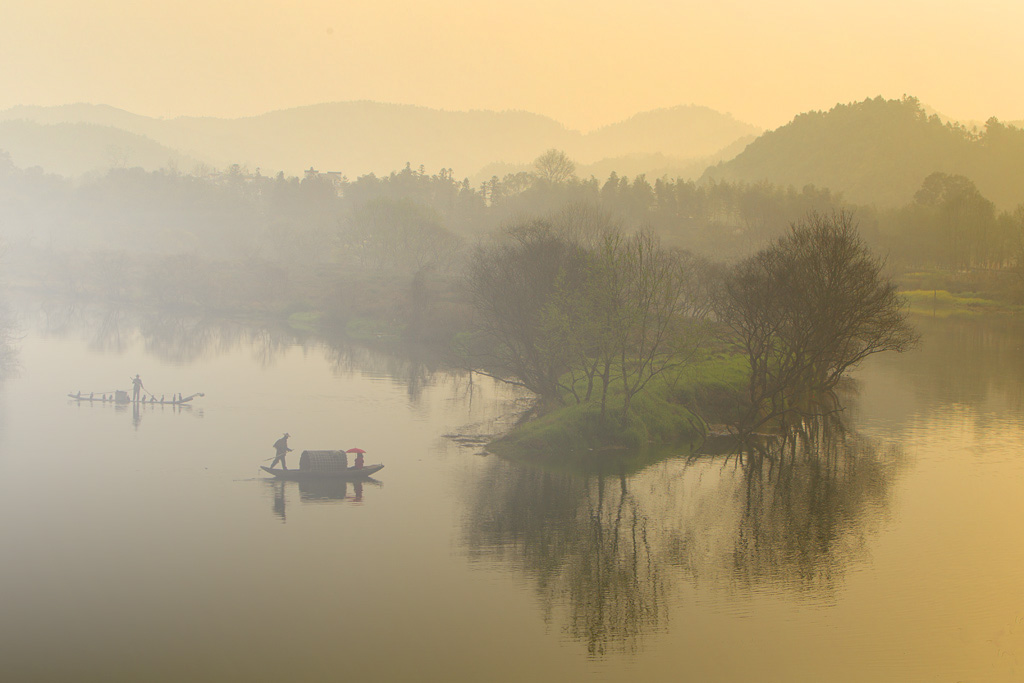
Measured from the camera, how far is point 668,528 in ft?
94.1

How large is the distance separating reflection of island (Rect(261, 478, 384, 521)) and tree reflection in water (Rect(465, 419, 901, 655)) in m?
4.49

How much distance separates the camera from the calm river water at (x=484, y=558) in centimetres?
1975

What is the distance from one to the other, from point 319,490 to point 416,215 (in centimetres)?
10111

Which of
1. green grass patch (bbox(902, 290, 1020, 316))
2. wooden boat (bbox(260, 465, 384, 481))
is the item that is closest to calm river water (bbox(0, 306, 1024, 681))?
wooden boat (bbox(260, 465, 384, 481))

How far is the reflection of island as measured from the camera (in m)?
31.1

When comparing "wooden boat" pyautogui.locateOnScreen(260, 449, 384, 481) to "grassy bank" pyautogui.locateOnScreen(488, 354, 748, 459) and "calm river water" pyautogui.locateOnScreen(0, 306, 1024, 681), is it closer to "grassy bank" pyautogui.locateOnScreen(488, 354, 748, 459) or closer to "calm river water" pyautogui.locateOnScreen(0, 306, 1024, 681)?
"calm river water" pyautogui.locateOnScreen(0, 306, 1024, 681)

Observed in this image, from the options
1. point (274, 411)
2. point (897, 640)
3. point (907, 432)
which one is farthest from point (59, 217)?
point (897, 640)

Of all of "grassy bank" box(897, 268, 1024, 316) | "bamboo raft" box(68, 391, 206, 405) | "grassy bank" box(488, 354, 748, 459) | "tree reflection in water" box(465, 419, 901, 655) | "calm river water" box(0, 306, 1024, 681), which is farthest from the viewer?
"grassy bank" box(897, 268, 1024, 316)

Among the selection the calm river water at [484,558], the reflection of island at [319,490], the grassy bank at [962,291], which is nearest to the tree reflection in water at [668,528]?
the calm river water at [484,558]

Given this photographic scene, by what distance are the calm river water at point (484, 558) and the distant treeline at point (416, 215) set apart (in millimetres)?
74836

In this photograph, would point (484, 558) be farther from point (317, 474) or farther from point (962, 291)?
point (962, 291)

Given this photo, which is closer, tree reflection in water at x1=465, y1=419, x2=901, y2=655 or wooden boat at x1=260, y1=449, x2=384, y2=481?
tree reflection in water at x1=465, y1=419, x2=901, y2=655

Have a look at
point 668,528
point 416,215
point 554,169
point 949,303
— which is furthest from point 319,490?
point 554,169

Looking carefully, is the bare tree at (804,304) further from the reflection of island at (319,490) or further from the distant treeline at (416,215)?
the distant treeline at (416,215)
